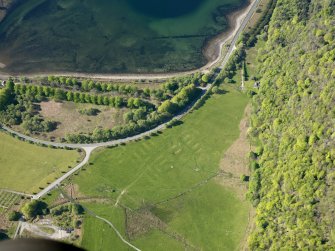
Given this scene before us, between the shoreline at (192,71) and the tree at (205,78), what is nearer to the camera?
the tree at (205,78)

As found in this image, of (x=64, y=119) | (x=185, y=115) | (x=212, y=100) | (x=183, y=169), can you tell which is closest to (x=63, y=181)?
(x=64, y=119)

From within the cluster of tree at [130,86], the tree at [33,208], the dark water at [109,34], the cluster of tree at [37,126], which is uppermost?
the dark water at [109,34]

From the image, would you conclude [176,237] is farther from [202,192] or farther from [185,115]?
[185,115]

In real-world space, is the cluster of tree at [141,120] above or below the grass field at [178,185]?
above

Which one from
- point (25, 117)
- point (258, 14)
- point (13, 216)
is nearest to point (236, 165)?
point (13, 216)

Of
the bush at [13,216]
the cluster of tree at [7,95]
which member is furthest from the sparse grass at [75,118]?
the bush at [13,216]

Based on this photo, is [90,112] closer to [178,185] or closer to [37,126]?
[37,126]

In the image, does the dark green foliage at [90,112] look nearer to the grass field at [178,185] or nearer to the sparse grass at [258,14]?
the grass field at [178,185]
